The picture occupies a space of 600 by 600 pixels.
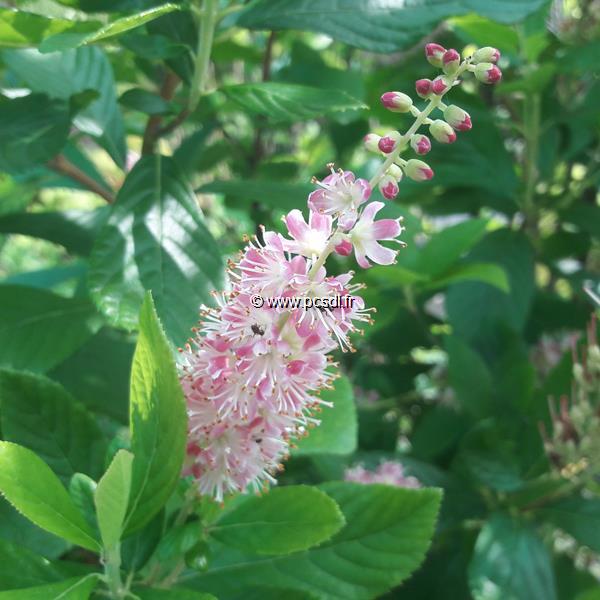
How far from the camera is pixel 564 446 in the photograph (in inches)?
40.9

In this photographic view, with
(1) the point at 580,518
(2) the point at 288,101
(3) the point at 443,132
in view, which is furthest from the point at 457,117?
(1) the point at 580,518

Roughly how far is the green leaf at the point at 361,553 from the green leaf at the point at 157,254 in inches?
9.7

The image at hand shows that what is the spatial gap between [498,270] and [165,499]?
700mm

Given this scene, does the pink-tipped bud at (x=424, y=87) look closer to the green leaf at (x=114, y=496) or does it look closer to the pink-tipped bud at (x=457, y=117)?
the pink-tipped bud at (x=457, y=117)

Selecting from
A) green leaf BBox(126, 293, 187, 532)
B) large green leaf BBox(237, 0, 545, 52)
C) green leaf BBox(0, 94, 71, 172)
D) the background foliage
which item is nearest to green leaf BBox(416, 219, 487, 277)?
the background foliage

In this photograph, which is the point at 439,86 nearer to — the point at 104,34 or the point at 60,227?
the point at 104,34

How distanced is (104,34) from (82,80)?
413 mm

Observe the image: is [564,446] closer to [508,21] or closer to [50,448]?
[508,21]

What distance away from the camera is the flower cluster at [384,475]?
117 cm

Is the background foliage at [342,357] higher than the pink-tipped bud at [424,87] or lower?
lower

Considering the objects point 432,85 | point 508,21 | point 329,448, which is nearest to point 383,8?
point 508,21

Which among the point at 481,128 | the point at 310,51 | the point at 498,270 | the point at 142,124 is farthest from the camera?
the point at 142,124

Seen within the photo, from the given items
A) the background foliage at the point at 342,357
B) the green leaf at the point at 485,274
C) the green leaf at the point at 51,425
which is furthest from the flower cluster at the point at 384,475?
the green leaf at the point at 51,425

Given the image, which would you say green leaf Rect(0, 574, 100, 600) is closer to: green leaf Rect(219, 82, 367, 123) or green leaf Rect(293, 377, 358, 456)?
green leaf Rect(293, 377, 358, 456)
